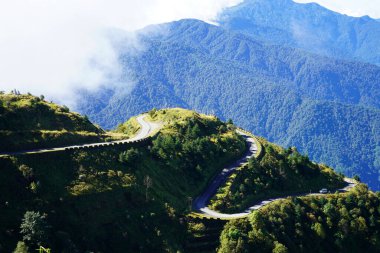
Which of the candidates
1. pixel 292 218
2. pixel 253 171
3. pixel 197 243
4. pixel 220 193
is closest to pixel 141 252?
pixel 197 243

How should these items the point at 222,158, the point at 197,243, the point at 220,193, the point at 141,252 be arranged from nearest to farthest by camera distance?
the point at 141,252 < the point at 197,243 < the point at 220,193 < the point at 222,158

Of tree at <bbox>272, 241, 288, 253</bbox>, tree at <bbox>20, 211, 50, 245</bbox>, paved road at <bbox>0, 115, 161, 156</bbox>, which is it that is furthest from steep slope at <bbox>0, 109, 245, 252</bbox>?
tree at <bbox>272, 241, 288, 253</bbox>

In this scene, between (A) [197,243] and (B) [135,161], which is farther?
(B) [135,161]

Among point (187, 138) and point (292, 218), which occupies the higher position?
point (187, 138)

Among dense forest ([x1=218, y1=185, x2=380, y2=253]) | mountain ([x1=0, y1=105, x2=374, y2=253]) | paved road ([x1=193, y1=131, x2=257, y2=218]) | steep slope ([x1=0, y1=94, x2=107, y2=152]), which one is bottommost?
dense forest ([x1=218, y1=185, x2=380, y2=253])

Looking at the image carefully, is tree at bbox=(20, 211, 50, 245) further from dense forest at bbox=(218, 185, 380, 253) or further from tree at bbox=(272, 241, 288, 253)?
tree at bbox=(272, 241, 288, 253)

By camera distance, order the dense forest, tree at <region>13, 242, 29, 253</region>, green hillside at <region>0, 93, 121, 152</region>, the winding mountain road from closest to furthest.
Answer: tree at <region>13, 242, 29, 253</region>
green hillside at <region>0, 93, 121, 152</region>
the dense forest
the winding mountain road

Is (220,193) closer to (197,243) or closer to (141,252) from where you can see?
(197,243)

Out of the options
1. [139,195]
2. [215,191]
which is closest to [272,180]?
[215,191]

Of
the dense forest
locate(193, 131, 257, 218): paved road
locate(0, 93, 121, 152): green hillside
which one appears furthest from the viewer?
locate(193, 131, 257, 218): paved road
